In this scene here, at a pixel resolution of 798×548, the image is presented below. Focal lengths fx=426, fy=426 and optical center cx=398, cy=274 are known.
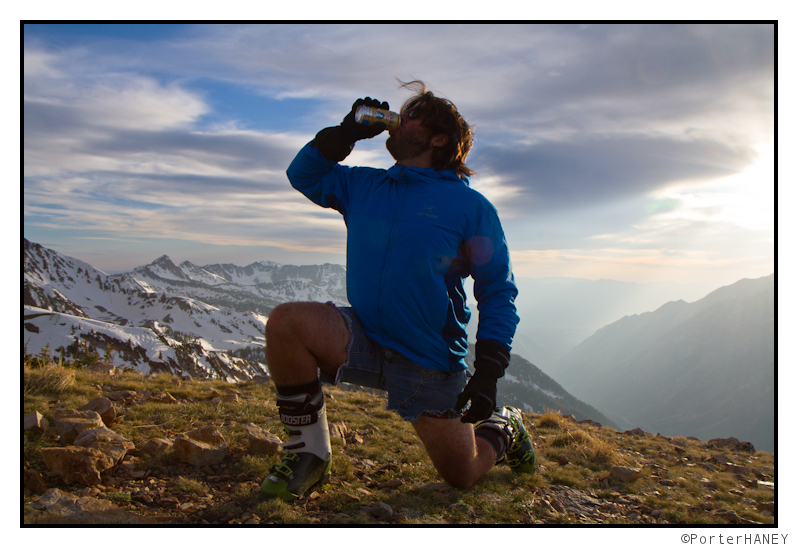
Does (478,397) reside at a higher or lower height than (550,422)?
higher

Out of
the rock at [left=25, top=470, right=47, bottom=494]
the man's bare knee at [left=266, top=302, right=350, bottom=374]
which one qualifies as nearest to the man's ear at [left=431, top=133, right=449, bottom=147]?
the man's bare knee at [left=266, top=302, right=350, bottom=374]

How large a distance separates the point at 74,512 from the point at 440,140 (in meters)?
4.29

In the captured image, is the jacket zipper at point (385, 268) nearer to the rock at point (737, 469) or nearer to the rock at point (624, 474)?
the rock at point (624, 474)

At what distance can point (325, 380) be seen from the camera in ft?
12.7

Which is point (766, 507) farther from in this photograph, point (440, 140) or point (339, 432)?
point (440, 140)

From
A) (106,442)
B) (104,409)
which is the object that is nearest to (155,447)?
(106,442)

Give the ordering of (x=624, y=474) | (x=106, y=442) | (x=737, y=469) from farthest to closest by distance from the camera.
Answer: (x=737, y=469) < (x=624, y=474) < (x=106, y=442)

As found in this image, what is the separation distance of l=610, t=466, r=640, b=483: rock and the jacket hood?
4058 millimetres

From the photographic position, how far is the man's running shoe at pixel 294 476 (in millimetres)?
3486

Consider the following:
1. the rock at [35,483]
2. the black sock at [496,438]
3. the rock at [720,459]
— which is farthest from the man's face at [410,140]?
the rock at [720,459]

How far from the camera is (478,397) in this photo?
3.71 metres

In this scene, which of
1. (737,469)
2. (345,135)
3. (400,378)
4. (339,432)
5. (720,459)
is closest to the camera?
(400,378)

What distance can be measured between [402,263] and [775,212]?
4149 millimetres

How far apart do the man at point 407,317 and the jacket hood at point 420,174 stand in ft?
0.03
